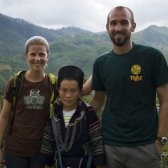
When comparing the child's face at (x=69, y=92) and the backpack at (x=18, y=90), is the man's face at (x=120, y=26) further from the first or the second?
the backpack at (x=18, y=90)

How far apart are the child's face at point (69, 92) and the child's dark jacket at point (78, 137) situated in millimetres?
122

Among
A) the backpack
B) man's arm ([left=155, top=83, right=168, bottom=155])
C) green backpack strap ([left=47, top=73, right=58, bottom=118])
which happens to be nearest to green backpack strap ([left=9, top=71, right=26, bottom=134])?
the backpack

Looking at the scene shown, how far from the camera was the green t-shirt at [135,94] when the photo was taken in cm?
273

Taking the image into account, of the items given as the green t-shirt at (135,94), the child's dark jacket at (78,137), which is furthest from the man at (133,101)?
the child's dark jacket at (78,137)

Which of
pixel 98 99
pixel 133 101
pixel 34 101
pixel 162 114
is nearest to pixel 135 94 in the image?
pixel 133 101

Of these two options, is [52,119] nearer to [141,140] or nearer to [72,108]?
[72,108]

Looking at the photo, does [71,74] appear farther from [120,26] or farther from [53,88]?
[120,26]

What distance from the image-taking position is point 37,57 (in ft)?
9.97

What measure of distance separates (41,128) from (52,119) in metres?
0.23

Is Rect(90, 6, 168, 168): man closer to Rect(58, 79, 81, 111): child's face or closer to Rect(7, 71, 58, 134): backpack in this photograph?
Rect(58, 79, 81, 111): child's face

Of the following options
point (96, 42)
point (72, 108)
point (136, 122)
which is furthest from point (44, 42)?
point (96, 42)

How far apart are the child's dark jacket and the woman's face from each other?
64 cm

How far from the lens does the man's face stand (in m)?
2.77

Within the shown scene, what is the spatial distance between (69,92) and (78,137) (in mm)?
516
